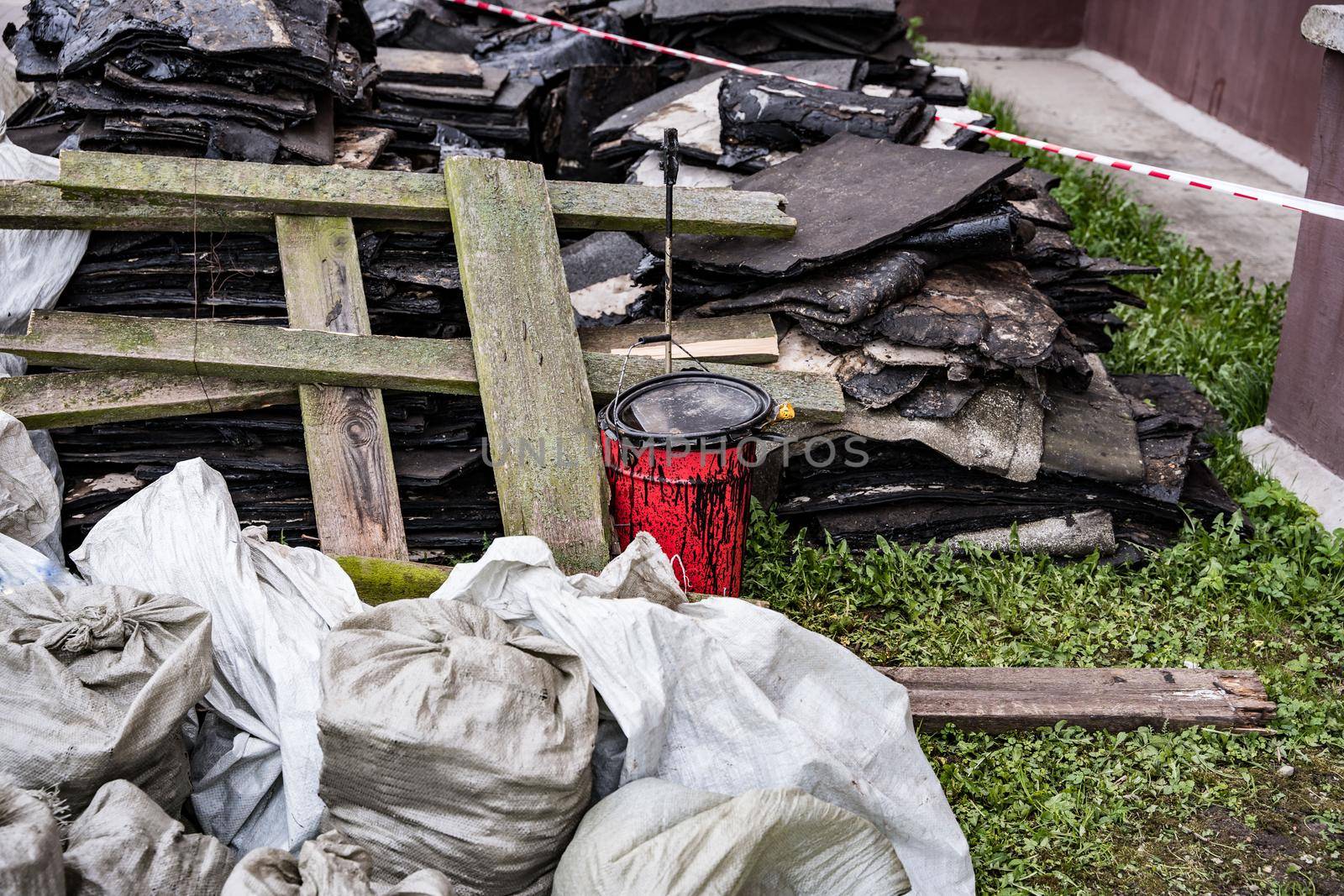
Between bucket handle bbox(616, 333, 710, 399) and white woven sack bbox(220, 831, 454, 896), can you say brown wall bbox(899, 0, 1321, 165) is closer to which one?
bucket handle bbox(616, 333, 710, 399)

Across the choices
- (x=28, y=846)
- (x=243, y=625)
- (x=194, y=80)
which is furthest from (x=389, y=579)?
(x=194, y=80)

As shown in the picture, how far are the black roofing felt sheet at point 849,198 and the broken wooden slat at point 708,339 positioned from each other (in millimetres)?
196

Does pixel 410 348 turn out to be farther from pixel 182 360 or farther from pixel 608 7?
pixel 608 7

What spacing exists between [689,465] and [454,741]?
1.25 meters

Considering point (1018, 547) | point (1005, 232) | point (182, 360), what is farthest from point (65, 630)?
point (1005, 232)

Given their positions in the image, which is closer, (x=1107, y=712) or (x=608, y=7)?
(x=1107, y=712)

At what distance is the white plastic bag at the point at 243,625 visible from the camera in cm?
272

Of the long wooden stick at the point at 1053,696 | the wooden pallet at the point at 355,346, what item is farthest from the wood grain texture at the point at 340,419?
the long wooden stick at the point at 1053,696

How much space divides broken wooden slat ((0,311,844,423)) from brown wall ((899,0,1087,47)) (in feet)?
26.8

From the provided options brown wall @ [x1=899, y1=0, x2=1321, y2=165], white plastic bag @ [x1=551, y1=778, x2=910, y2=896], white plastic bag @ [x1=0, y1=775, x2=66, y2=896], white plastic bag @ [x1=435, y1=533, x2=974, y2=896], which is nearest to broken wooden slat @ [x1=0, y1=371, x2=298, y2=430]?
white plastic bag @ [x1=435, y1=533, x2=974, y2=896]

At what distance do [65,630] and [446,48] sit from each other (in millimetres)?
5457

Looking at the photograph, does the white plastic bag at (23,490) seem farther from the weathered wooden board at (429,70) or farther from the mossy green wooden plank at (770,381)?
the weathered wooden board at (429,70)

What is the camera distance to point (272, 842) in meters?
2.71

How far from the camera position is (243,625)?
9.80 feet
